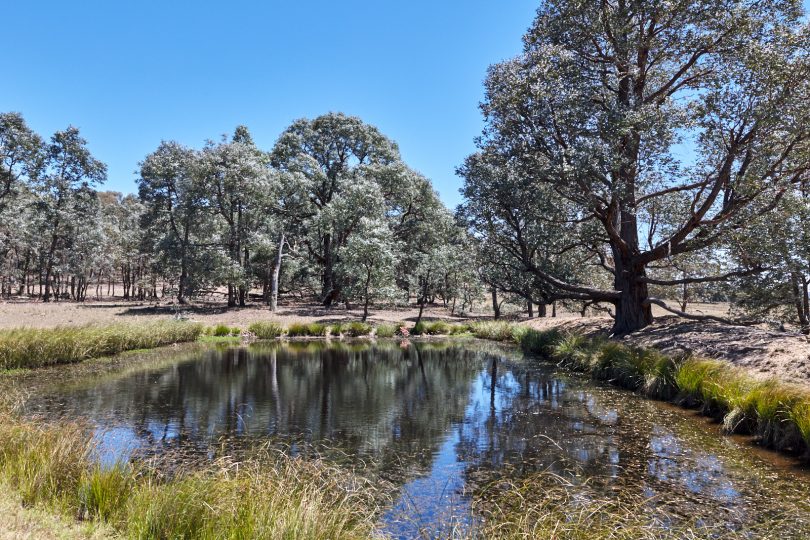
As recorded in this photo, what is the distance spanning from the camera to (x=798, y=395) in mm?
10398

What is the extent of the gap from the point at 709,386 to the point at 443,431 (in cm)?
748

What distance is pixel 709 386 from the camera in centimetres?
1355

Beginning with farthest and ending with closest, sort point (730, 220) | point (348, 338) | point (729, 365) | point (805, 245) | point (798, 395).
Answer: point (348, 338)
point (730, 220)
point (805, 245)
point (729, 365)
point (798, 395)

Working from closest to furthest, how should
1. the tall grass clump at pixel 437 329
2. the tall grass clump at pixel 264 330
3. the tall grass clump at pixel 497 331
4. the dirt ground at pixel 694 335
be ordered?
1. the dirt ground at pixel 694 335
2. the tall grass clump at pixel 264 330
3. the tall grass clump at pixel 497 331
4. the tall grass clump at pixel 437 329

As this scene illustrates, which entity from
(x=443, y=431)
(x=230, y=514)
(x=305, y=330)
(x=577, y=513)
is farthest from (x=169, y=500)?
(x=305, y=330)

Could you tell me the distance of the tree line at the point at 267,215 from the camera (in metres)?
43.3

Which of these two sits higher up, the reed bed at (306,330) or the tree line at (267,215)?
the tree line at (267,215)

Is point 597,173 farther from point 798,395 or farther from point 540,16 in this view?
point 798,395

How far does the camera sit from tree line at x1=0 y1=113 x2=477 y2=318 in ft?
142

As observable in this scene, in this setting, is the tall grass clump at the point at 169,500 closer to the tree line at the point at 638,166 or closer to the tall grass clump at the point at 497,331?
the tree line at the point at 638,166

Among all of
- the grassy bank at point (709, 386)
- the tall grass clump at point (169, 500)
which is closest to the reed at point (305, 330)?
the grassy bank at point (709, 386)

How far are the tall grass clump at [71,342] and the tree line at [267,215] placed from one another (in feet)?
50.0

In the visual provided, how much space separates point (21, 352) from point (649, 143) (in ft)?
85.0

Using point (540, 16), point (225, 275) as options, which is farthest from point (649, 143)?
point (225, 275)
